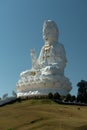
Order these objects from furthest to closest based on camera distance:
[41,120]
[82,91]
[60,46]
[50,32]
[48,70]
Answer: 1. [50,32]
2. [60,46]
3. [48,70]
4. [82,91]
5. [41,120]

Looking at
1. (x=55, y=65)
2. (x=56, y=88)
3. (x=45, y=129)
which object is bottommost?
(x=45, y=129)

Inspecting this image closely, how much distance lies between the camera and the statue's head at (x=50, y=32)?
47.6m

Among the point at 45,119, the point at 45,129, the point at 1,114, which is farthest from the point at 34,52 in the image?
the point at 45,129

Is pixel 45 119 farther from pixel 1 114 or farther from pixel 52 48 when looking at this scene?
pixel 52 48

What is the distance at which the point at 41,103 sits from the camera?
33.2 meters

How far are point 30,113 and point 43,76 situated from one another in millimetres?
17481

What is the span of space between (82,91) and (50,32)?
1087 cm

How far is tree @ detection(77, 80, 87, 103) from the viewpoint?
38531 mm

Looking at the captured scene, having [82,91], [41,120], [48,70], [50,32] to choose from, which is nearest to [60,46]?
[50,32]

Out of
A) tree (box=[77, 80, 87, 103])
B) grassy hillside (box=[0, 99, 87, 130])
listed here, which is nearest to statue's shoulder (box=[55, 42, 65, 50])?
tree (box=[77, 80, 87, 103])

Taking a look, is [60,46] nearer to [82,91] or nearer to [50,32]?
[50,32]

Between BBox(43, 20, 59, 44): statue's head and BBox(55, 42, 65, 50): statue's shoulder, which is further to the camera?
BBox(43, 20, 59, 44): statue's head

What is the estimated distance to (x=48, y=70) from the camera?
43.1 meters

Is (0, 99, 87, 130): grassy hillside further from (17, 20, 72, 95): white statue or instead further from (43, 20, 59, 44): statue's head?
(43, 20, 59, 44): statue's head
